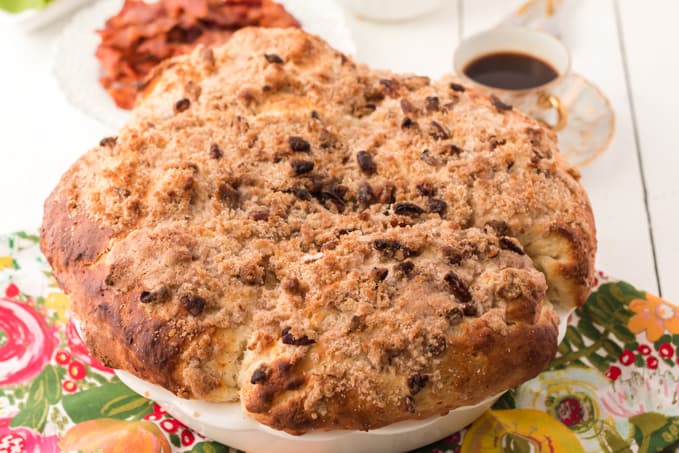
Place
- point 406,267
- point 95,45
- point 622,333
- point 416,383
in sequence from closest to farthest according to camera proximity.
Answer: point 416,383 → point 406,267 → point 622,333 → point 95,45

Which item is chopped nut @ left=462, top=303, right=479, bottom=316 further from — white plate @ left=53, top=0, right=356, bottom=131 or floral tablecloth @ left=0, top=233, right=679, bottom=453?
white plate @ left=53, top=0, right=356, bottom=131

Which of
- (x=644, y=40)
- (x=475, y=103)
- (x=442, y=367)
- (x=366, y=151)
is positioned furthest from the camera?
(x=644, y=40)

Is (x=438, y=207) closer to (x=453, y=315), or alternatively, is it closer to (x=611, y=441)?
(x=453, y=315)

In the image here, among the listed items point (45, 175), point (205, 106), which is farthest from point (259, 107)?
point (45, 175)

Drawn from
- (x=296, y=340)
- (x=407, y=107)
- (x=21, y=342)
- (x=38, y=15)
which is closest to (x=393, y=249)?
(x=296, y=340)

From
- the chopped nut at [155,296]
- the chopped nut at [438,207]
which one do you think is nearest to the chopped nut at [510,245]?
the chopped nut at [438,207]

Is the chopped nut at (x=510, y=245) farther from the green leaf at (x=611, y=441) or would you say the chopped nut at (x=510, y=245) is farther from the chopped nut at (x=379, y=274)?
the green leaf at (x=611, y=441)

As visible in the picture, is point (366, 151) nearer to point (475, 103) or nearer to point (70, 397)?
point (475, 103)
